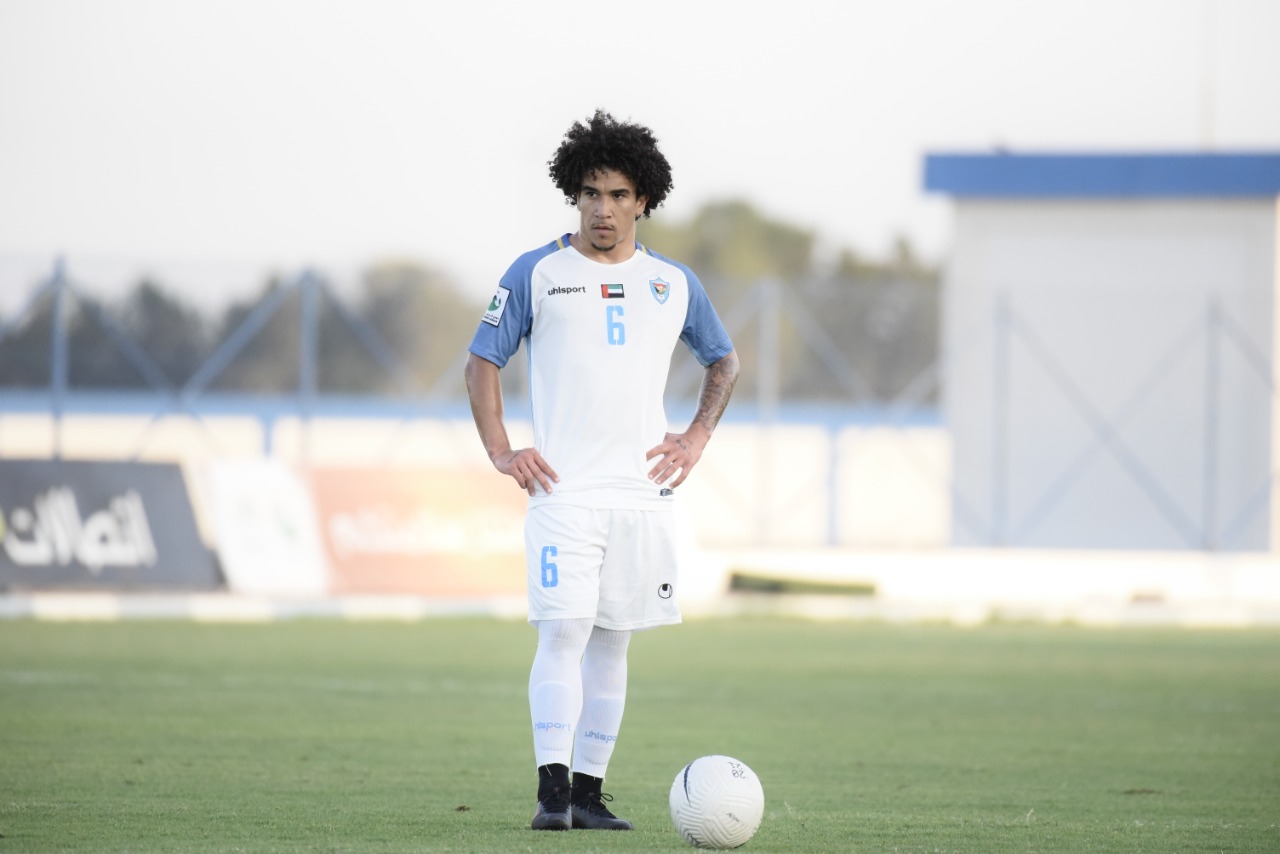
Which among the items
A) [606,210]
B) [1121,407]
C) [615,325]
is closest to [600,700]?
[615,325]

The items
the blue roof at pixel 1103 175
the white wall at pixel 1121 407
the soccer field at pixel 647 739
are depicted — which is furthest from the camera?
the blue roof at pixel 1103 175

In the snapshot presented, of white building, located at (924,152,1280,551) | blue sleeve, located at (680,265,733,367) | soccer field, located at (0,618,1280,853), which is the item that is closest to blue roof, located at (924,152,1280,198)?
white building, located at (924,152,1280,551)

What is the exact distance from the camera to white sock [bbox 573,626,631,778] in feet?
22.9

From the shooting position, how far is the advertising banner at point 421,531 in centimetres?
2036

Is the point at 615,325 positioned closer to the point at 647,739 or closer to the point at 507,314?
the point at 507,314

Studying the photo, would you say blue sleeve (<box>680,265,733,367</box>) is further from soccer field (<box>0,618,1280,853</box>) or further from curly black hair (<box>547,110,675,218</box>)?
soccer field (<box>0,618,1280,853</box>)

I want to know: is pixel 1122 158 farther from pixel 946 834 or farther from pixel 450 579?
pixel 946 834

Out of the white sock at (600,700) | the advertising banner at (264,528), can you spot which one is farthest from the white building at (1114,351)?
the white sock at (600,700)

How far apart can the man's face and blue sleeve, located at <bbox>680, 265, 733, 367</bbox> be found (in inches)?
12.3

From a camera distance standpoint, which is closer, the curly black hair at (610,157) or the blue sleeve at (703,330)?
the curly black hair at (610,157)

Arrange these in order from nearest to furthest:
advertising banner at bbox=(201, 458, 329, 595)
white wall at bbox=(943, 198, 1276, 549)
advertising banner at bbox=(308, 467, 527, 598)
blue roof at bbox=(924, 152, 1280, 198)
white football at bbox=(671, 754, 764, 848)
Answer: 1. white football at bbox=(671, 754, 764, 848)
2. advertising banner at bbox=(201, 458, 329, 595)
3. advertising banner at bbox=(308, 467, 527, 598)
4. white wall at bbox=(943, 198, 1276, 549)
5. blue roof at bbox=(924, 152, 1280, 198)

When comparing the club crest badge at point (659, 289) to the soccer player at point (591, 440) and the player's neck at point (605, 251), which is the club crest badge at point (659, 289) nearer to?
the soccer player at point (591, 440)

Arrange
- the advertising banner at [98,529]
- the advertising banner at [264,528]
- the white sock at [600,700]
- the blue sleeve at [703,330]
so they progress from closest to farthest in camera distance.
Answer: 1. the white sock at [600,700]
2. the blue sleeve at [703,330]
3. the advertising banner at [98,529]
4. the advertising banner at [264,528]

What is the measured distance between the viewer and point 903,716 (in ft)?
38.3
